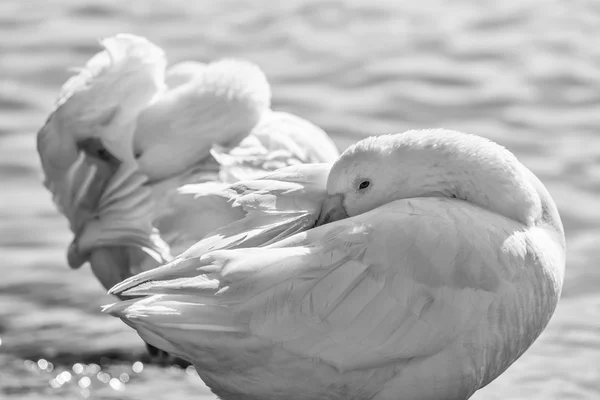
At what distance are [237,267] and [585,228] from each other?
137 inches

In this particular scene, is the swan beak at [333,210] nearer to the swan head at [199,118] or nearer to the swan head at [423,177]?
the swan head at [423,177]

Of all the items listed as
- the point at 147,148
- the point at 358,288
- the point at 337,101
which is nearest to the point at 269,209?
the point at 358,288

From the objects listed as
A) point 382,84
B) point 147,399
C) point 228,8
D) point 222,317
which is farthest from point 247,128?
point 228,8

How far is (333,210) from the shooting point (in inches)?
163

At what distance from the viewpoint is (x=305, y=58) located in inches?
364

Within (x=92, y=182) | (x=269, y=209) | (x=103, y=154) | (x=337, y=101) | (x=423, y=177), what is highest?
A: (x=423, y=177)

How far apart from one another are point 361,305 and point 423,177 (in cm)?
61

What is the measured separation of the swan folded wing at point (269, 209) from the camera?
13.2 feet

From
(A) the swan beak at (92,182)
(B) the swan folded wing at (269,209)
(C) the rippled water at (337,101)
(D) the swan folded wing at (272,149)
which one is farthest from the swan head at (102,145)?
(B) the swan folded wing at (269,209)

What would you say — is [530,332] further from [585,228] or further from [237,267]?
[585,228]

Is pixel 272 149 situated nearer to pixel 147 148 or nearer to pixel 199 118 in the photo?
pixel 199 118

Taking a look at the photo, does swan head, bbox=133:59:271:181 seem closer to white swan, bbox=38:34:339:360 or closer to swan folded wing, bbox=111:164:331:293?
white swan, bbox=38:34:339:360

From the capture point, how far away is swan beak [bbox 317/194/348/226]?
4.15m

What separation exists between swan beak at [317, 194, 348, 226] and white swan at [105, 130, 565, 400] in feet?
0.61
